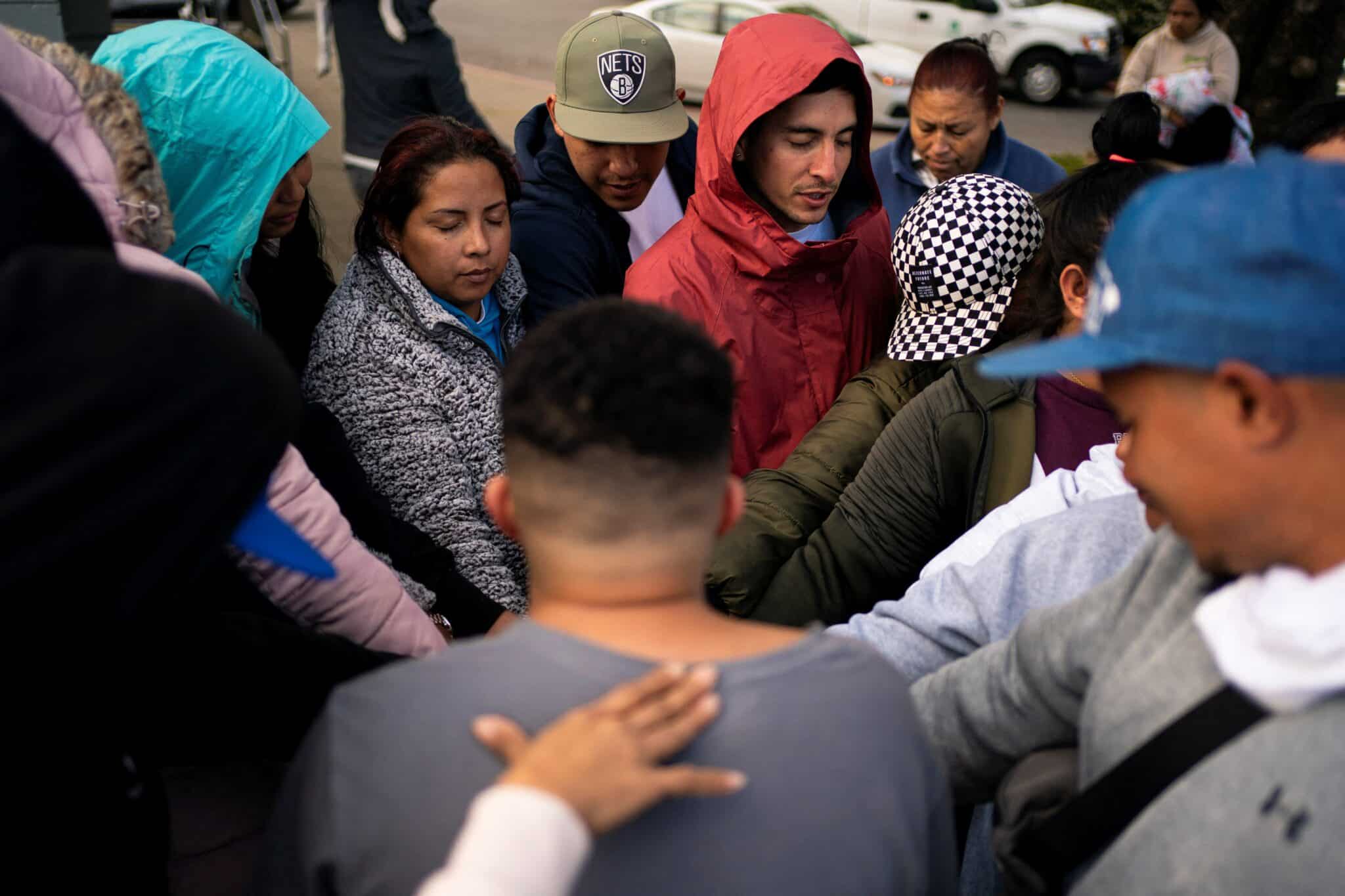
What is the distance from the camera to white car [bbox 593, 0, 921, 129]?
11.9 meters

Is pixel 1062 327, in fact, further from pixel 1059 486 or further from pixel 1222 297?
pixel 1222 297

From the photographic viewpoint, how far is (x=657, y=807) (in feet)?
3.74

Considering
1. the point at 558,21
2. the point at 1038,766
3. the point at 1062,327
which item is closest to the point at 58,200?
the point at 1038,766

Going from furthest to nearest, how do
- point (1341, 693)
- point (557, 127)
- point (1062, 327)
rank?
point (557, 127)
point (1062, 327)
point (1341, 693)

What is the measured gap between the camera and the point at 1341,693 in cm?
105

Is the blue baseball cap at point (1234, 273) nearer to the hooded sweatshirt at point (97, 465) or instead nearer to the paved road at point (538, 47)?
the hooded sweatshirt at point (97, 465)

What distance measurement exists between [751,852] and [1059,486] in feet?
3.85

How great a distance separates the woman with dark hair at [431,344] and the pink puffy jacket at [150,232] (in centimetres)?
63

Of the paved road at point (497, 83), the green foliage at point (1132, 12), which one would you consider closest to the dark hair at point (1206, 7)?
the paved road at point (497, 83)

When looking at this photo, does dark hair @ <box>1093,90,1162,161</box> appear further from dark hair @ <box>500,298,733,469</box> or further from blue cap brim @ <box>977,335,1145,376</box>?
dark hair @ <box>500,298,733,469</box>

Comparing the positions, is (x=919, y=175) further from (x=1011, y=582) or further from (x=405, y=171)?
(x=1011, y=582)

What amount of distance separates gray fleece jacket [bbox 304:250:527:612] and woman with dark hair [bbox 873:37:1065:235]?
7.01 ft

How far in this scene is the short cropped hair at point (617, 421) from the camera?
1202 millimetres

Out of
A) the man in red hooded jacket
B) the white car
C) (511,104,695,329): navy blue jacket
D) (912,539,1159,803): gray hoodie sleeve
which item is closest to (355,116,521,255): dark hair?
(511,104,695,329): navy blue jacket
